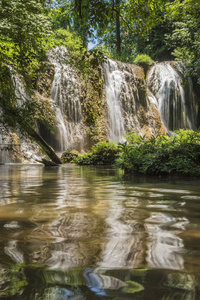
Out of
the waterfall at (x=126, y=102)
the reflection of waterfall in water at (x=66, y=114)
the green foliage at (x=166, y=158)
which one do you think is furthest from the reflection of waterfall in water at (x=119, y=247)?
the waterfall at (x=126, y=102)

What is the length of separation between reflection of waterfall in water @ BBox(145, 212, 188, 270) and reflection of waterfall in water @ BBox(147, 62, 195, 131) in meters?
24.5

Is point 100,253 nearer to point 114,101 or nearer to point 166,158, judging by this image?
point 166,158

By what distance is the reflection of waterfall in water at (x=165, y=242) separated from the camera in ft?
4.63

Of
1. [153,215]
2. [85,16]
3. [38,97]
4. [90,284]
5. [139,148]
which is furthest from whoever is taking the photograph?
[38,97]

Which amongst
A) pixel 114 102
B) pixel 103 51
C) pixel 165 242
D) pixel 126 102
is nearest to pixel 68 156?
pixel 114 102

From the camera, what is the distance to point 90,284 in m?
1.17

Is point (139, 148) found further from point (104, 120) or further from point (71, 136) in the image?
point (104, 120)

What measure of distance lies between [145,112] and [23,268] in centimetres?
2364

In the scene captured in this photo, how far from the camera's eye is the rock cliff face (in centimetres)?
1928

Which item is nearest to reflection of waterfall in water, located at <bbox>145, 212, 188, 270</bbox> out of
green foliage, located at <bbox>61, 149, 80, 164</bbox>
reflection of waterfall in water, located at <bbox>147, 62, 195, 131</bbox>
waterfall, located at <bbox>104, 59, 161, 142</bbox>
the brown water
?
the brown water

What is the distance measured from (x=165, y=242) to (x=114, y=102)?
819 inches

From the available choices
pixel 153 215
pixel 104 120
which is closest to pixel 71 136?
pixel 104 120

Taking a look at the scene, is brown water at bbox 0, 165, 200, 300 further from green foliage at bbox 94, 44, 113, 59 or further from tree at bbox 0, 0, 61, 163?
tree at bbox 0, 0, 61, 163

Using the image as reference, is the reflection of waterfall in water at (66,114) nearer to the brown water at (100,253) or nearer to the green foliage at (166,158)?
the green foliage at (166,158)
